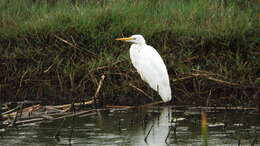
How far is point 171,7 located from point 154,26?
0.83m

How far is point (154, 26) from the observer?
1074 centimetres

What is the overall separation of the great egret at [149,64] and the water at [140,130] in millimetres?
574

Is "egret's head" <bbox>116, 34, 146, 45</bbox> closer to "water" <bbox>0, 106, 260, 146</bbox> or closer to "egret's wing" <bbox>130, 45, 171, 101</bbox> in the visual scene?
"egret's wing" <bbox>130, 45, 171, 101</bbox>

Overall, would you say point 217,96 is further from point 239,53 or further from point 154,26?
→ point 154,26

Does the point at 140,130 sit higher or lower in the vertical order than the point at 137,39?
lower

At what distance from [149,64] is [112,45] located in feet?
2.92

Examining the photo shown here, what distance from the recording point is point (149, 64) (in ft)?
32.3

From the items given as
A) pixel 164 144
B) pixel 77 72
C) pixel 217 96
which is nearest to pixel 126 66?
pixel 77 72

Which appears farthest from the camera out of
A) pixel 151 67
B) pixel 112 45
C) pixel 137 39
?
pixel 112 45

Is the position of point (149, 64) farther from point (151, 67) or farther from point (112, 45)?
point (112, 45)

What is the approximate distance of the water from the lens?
732 centimetres

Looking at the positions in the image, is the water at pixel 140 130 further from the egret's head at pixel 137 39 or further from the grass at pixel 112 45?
the egret's head at pixel 137 39

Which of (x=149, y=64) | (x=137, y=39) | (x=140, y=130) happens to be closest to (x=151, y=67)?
(x=149, y=64)

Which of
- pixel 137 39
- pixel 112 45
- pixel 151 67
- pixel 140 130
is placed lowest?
pixel 140 130
